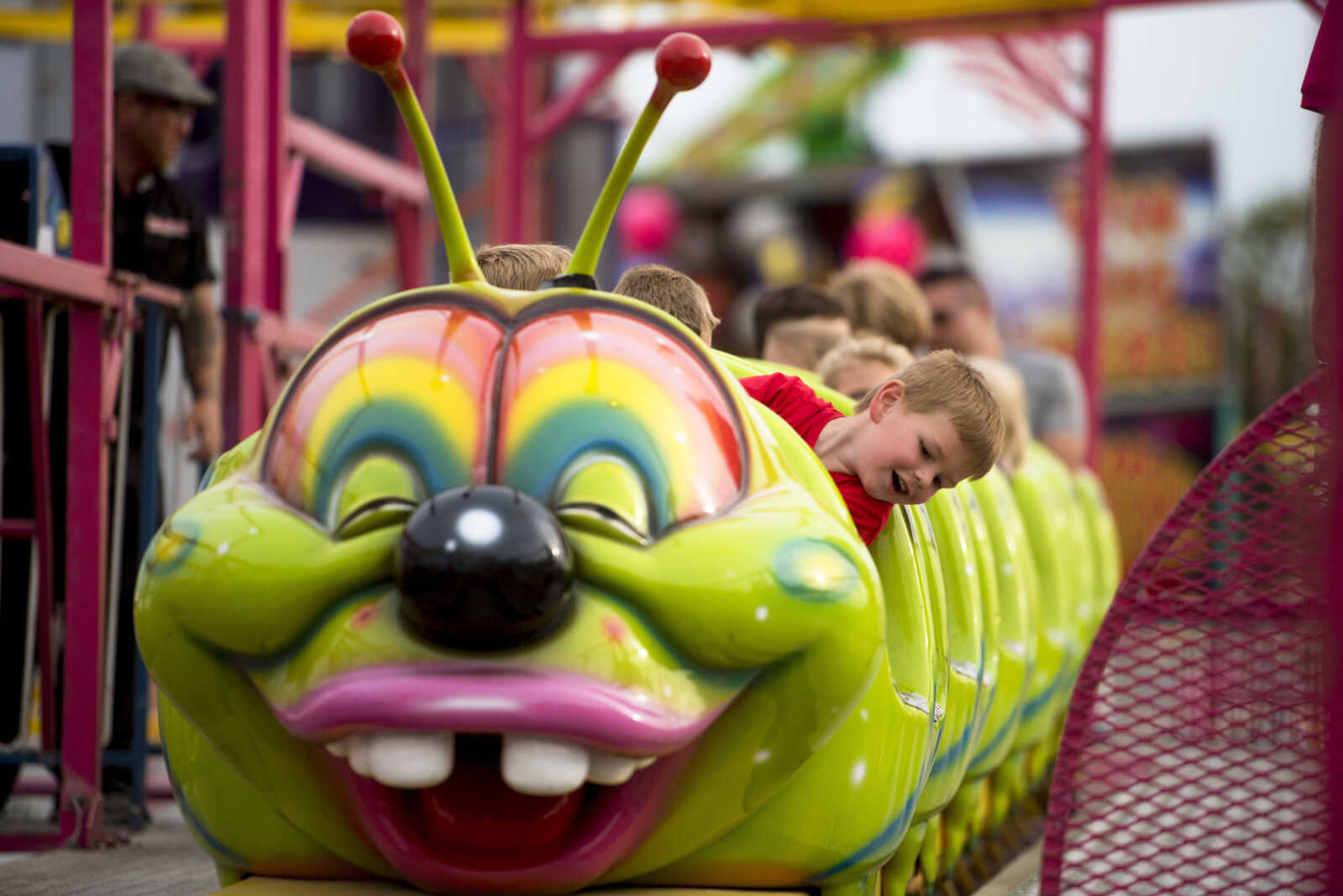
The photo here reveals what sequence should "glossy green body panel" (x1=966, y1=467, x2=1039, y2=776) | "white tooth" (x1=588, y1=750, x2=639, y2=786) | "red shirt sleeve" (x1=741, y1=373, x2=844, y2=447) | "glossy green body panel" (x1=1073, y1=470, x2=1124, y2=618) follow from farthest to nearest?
1. "glossy green body panel" (x1=1073, y1=470, x2=1124, y2=618)
2. "glossy green body panel" (x1=966, y1=467, x2=1039, y2=776)
3. "red shirt sleeve" (x1=741, y1=373, x2=844, y2=447)
4. "white tooth" (x1=588, y1=750, x2=639, y2=786)

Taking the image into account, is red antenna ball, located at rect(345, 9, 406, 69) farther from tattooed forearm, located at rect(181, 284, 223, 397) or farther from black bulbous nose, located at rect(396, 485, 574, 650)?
tattooed forearm, located at rect(181, 284, 223, 397)

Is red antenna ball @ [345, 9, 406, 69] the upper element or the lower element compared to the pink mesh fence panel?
upper

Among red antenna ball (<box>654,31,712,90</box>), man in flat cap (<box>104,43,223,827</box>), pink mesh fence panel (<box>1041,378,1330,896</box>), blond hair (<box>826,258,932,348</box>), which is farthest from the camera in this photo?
blond hair (<box>826,258,932,348</box>)

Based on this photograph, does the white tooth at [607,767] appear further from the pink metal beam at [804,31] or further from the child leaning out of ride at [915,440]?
the pink metal beam at [804,31]

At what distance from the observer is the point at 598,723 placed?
2.10 metres

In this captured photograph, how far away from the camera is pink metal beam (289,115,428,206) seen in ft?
17.5

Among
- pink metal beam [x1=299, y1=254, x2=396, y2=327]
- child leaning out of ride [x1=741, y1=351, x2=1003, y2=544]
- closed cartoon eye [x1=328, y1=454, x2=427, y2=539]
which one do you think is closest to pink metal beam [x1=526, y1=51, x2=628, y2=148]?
child leaning out of ride [x1=741, y1=351, x2=1003, y2=544]

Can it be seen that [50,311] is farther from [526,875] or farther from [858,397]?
[526,875]

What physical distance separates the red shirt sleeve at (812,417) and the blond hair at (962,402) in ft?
0.48

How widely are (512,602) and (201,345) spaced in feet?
9.70

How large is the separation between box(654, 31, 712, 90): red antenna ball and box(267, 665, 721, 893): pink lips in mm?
796

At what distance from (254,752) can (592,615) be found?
0.50 metres

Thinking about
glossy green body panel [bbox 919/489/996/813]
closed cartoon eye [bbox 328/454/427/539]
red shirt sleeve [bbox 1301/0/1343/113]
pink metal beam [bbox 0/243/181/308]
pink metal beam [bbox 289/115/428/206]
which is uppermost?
red shirt sleeve [bbox 1301/0/1343/113]

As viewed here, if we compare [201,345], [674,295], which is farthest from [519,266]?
[201,345]
